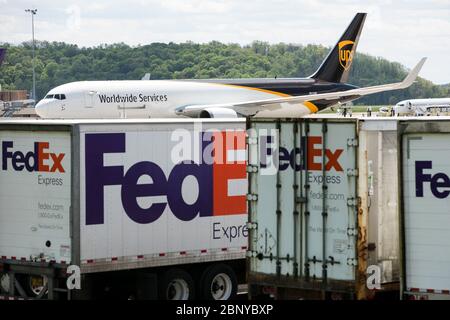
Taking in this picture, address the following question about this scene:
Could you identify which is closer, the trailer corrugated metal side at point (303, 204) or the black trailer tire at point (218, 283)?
the trailer corrugated metal side at point (303, 204)

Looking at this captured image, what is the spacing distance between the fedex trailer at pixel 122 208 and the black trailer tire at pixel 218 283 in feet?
0.06

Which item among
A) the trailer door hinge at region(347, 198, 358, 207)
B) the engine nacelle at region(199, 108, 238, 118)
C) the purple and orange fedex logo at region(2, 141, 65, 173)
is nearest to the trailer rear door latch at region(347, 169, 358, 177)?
the trailer door hinge at region(347, 198, 358, 207)

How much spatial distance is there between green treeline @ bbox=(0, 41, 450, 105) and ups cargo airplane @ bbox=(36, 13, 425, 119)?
8835 cm

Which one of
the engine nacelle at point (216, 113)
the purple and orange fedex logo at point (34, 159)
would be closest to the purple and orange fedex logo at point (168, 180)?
the purple and orange fedex logo at point (34, 159)

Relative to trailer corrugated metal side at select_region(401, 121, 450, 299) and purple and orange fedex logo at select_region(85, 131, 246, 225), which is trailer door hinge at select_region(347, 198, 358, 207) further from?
purple and orange fedex logo at select_region(85, 131, 246, 225)

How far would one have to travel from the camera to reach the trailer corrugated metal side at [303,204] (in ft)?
49.7

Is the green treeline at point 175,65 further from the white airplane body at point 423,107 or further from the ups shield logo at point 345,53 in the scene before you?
the ups shield logo at point 345,53

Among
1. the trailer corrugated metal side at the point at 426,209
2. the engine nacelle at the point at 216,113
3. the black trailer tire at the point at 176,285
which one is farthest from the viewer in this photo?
the engine nacelle at the point at 216,113

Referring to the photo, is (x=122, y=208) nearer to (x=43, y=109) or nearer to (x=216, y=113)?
(x=216, y=113)

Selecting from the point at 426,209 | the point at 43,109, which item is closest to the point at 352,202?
the point at 426,209

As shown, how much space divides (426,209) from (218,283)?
629 cm
